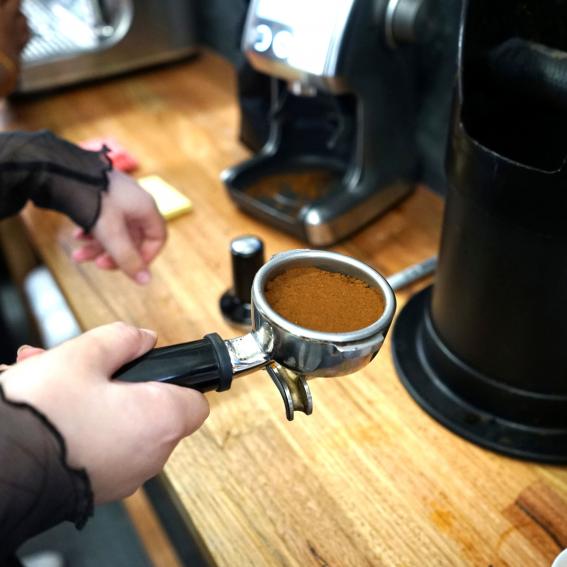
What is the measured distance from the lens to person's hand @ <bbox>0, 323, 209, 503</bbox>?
330 millimetres

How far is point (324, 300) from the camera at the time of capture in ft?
1.23

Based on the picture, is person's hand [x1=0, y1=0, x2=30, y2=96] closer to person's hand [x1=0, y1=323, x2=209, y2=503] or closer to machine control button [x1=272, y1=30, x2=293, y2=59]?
machine control button [x1=272, y1=30, x2=293, y2=59]

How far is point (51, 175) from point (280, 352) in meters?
0.32

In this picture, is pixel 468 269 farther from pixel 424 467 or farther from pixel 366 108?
pixel 366 108

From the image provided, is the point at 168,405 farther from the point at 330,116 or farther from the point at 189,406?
the point at 330,116

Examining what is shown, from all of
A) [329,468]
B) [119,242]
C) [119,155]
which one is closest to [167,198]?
[119,155]

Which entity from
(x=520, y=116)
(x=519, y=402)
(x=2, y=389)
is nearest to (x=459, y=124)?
(x=520, y=116)

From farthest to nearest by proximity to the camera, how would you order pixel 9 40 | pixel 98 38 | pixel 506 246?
pixel 98 38 < pixel 9 40 < pixel 506 246

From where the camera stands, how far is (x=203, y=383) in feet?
1.23

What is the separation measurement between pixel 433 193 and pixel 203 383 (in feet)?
1.74

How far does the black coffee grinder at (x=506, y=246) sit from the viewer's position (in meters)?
0.41

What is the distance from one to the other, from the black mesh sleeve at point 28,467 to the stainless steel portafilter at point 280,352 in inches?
2.1

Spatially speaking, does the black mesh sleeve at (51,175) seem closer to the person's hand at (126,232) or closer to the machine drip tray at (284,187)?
the person's hand at (126,232)

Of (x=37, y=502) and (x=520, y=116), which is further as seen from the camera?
(x=520, y=116)
